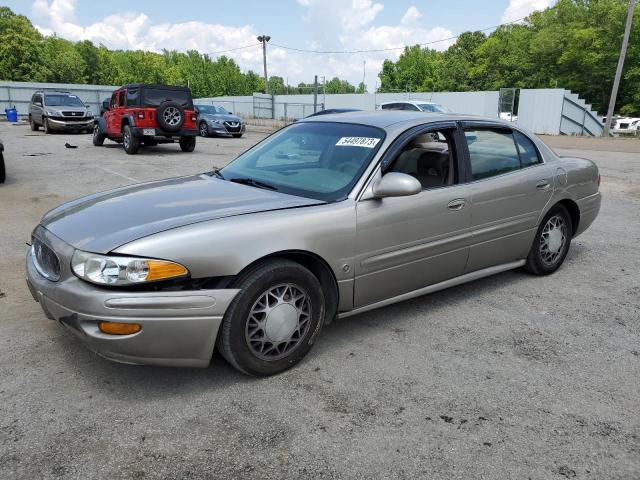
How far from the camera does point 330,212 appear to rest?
10.7ft

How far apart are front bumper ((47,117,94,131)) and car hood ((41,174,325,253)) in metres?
20.9

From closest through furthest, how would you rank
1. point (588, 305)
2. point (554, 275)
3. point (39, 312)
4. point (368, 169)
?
point (368, 169)
point (39, 312)
point (588, 305)
point (554, 275)

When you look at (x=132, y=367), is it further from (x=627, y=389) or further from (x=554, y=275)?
(x=554, y=275)

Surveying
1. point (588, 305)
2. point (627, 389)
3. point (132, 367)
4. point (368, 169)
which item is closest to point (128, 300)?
point (132, 367)

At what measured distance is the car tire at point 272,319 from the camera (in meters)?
2.88

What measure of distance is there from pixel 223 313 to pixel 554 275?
3.53 meters

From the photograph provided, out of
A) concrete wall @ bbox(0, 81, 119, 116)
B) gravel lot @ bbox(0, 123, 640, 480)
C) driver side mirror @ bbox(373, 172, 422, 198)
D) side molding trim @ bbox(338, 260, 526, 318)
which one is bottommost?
gravel lot @ bbox(0, 123, 640, 480)

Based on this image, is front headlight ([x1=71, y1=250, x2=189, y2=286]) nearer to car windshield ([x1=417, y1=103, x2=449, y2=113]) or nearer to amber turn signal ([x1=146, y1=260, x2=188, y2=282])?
amber turn signal ([x1=146, y1=260, x2=188, y2=282])

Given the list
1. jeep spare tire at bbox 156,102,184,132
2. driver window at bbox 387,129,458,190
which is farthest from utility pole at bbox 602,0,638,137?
driver window at bbox 387,129,458,190

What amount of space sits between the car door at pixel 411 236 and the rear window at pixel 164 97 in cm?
1280

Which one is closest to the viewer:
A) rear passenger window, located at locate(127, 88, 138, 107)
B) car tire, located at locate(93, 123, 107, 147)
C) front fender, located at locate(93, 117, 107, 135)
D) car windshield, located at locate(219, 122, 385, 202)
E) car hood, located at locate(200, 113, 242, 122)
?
car windshield, located at locate(219, 122, 385, 202)

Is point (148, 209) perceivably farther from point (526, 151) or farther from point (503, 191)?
point (526, 151)

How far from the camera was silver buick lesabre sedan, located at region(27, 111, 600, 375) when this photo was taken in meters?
2.71

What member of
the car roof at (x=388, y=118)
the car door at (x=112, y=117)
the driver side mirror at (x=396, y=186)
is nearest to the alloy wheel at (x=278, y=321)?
the driver side mirror at (x=396, y=186)
